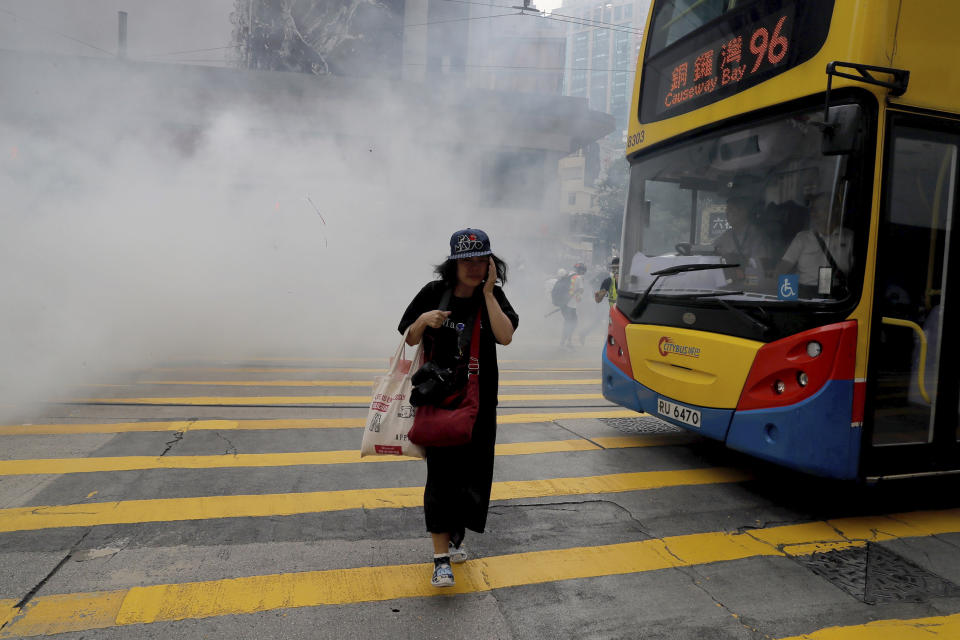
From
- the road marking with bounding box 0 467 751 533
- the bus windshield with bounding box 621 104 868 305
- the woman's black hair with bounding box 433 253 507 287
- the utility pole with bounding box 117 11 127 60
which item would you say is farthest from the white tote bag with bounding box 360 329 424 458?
the utility pole with bounding box 117 11 127 60

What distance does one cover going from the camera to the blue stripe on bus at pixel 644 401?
155 inches

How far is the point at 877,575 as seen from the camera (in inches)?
118

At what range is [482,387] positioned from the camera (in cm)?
279

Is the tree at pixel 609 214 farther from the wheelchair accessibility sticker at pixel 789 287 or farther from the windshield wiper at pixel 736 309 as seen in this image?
the wheelchair accessibility sticker at pixel 789 287

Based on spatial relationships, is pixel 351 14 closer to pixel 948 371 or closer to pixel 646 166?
pixel 646 166

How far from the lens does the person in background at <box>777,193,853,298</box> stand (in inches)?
134

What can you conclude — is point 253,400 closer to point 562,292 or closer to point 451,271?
point 451,271

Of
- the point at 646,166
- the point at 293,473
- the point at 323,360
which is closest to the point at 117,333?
the point at 323,360

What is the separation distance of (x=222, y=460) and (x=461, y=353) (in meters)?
2.40

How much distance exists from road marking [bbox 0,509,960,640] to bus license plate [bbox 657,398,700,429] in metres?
0.82

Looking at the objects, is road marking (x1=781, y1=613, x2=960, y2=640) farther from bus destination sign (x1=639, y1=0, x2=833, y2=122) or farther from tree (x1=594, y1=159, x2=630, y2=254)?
tree (x1=594, y1=159, x2=630, y2=254)

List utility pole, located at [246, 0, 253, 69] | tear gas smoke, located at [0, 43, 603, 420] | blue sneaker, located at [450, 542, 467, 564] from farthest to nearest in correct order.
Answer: utility pole, located at [246, 0, 253, 69] < tear gas smoke, located at [0, 43, 603, 420] < blue sneaker, located at [450, 542, 467, 564]

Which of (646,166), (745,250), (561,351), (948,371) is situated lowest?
(561,351)

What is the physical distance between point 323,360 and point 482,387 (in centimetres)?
648
